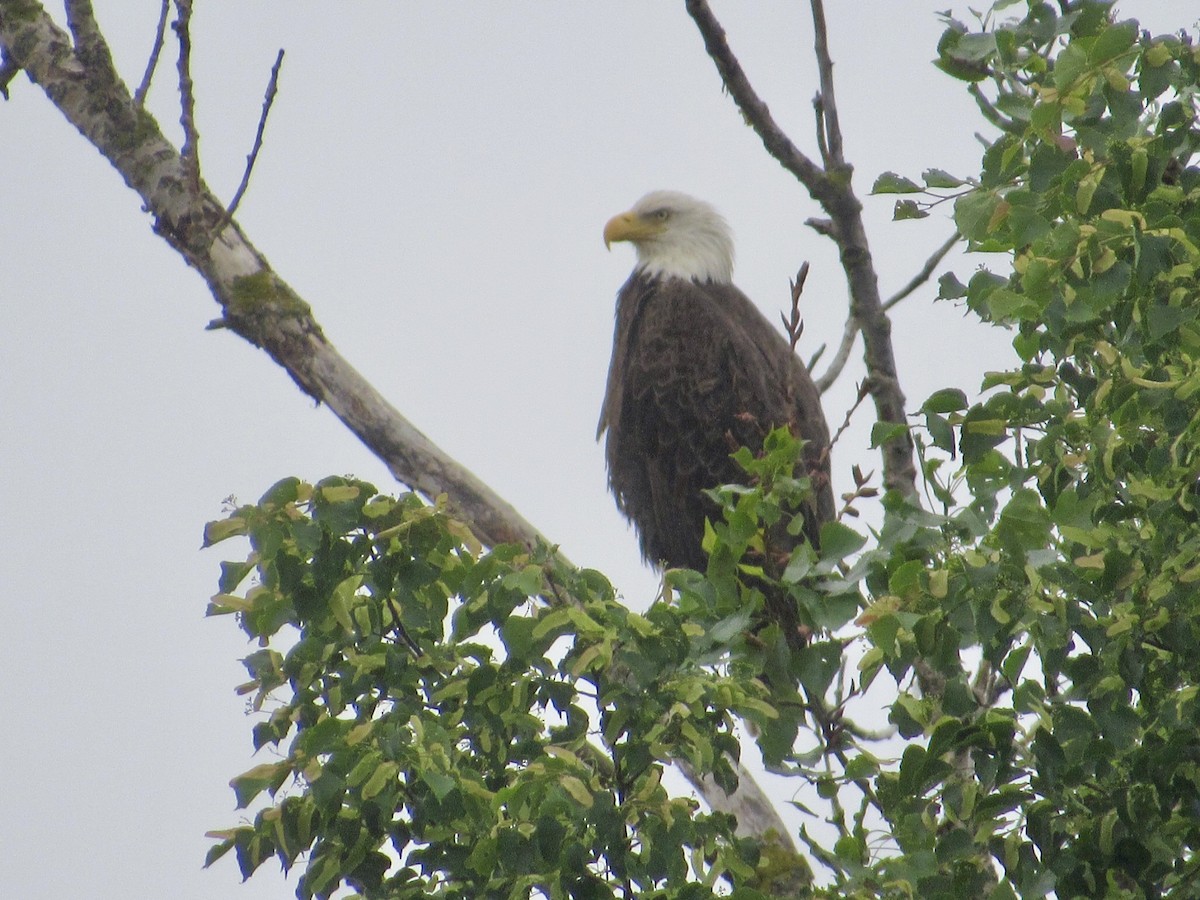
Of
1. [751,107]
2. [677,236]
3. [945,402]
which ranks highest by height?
[677,236]

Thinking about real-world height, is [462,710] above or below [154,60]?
below

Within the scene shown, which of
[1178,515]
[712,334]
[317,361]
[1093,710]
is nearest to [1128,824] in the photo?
[1093,710]

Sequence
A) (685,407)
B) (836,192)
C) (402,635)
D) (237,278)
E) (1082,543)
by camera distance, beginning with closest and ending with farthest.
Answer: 1. (1082,543)
2. (402,635)
3. (836,192)
4. (237,278)
5. (685,407)

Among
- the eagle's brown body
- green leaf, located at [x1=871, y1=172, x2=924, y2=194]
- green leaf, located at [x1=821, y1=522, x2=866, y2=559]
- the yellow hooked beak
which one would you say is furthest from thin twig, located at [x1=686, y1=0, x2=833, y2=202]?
the yellow hooked beak

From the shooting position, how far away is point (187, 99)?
147 inches

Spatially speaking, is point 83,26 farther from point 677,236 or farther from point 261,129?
point 677,236

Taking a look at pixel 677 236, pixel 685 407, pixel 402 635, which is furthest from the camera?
pixel 677 236

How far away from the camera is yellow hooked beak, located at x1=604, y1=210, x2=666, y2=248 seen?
641cm

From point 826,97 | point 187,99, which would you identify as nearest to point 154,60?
point 187,99

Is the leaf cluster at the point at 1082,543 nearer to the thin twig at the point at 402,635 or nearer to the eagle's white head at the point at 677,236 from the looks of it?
the thin twig at the point at 402,635

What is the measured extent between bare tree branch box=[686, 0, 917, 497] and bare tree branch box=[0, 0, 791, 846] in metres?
0.94

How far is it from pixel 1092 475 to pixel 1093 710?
36 cm

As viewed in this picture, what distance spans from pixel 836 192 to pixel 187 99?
5.75ft

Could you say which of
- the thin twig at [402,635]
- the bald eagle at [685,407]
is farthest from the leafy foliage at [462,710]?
the bald eagle at [685,407]
